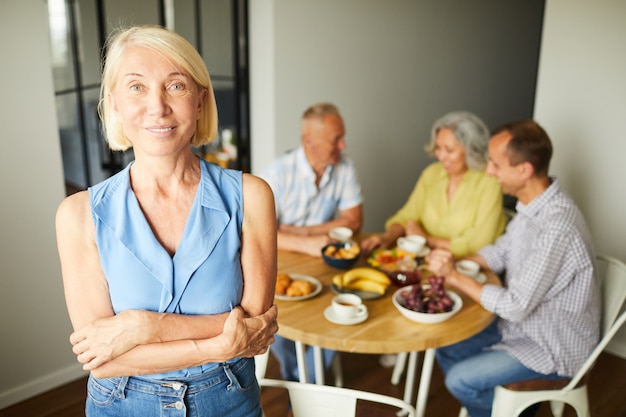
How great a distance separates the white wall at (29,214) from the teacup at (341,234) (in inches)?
50.7

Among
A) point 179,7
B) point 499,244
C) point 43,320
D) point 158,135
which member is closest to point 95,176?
point 179,7

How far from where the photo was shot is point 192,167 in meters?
1.12

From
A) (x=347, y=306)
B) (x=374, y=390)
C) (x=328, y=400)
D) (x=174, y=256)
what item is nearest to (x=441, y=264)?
(x=347, y=306)

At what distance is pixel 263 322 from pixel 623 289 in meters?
1.49

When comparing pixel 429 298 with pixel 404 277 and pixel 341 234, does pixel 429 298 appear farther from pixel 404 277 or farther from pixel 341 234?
pixel 341 234

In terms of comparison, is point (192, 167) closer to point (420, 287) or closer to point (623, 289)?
point (420, 287)

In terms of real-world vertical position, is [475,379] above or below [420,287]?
below

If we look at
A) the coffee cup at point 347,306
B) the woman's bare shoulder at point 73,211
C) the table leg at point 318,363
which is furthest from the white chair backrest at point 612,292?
the woman's bare shoulder at point 73,211

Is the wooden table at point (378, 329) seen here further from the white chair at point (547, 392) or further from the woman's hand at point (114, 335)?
the woman's hand at point (114, 335)

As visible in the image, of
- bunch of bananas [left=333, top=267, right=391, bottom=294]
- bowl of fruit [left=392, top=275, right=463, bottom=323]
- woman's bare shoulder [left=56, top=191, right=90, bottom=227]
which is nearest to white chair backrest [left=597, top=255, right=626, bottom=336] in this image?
bowl of fruit [left=392, top=275, right=463, bottom=323]

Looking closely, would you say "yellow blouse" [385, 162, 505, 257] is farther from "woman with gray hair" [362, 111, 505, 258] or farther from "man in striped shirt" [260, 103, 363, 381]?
"man in striped shirt" [260, 103, 363, 381]

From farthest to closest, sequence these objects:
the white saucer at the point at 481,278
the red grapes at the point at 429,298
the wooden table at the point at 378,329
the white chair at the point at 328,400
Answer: the white saucer at the point at 481,278, the red grapes at the point at 429,298, the wooden table at the point at 378,329, the white chair at the point at 328,400

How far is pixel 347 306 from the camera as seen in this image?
1.65 metres

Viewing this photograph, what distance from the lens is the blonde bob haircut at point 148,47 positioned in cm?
99
